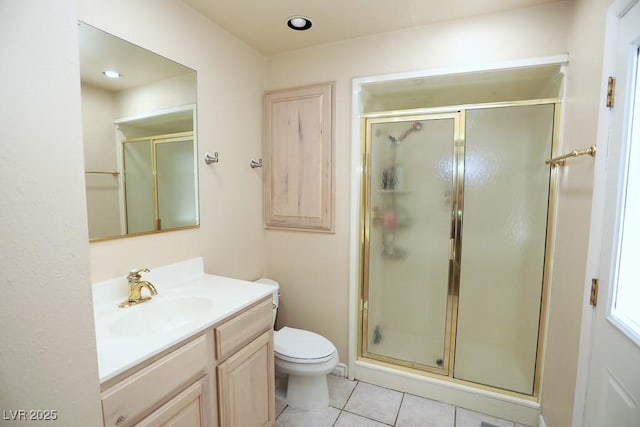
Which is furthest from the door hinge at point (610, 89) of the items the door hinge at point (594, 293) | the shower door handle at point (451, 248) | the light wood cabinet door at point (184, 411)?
the light wood cabinet door at point (184, 411)

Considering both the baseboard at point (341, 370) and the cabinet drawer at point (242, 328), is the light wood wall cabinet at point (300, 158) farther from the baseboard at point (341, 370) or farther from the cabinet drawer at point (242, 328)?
the baseboard at point (341, 370)

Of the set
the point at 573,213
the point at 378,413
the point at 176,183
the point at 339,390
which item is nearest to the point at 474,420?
the point at 378,413

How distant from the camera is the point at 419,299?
227 cm

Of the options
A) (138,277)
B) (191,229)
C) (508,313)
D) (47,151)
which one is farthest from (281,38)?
(508,313)

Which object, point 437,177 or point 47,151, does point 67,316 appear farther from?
point 437,177

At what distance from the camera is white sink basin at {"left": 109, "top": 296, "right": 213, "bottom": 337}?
129cm

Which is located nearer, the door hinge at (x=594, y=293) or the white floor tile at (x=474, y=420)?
the door hinge at (x=594, y=293)

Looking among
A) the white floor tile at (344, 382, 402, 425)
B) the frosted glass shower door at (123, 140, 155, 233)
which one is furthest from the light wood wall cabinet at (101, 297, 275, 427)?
the frosted glass shower door at (123, 140, 155, 233)

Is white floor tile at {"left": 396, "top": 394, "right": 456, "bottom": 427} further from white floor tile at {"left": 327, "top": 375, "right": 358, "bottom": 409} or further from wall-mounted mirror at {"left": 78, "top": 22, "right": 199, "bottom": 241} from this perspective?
wall-mounted mirror at {"left": 78, "top": 22, "right": 199, "bottom": 241}

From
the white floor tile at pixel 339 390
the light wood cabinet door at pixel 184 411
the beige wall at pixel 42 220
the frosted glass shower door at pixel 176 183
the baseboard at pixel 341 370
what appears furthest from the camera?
the baseboard at pixel 341 370

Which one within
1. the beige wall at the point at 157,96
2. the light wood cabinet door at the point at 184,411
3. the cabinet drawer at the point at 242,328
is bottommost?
the light wood cabinet door at the point at 184,411

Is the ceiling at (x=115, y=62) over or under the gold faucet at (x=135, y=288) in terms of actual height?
over

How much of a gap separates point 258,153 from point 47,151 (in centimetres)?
181

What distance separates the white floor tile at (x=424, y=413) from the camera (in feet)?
5.93
